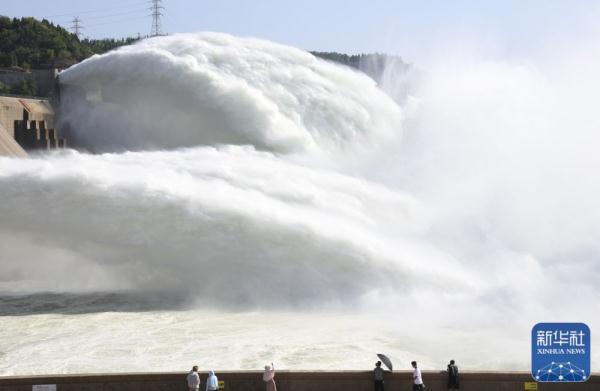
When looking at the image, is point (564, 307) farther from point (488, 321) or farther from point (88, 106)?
point (88, 106)

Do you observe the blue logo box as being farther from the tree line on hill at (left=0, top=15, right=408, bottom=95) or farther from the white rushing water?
the tree line on hill at (left=0, top=15, right=408, bottom=95)

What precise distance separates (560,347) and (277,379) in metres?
4.83

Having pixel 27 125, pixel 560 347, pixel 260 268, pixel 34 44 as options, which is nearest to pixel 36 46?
pixel 34 44

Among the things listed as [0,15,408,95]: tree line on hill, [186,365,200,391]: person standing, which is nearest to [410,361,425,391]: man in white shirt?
[186,365,200,391]: person standing

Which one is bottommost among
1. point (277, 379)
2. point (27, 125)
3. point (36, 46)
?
point (277, 379)

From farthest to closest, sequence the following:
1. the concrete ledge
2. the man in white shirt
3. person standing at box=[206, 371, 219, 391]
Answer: the concrete ledge, the man in white shirt, person standing at box=[206, 371, 219, 391]

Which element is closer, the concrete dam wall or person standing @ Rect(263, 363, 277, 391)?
person standing @ Rect(263, 363, 277, 391)

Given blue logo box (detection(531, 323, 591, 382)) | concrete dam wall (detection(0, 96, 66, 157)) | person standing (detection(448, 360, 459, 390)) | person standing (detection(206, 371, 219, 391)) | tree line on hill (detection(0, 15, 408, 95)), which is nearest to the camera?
blue logo box (detection(531, 323, 591, 382))

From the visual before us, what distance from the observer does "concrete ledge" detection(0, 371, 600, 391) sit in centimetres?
1255

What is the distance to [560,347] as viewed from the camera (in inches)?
380

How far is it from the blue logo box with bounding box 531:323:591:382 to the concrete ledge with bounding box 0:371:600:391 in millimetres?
2591

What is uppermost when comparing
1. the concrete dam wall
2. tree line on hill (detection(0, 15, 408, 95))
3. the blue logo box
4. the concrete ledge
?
tree line on hill (detection(0, 15, 408, 95))

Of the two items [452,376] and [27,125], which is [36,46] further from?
[452,376]

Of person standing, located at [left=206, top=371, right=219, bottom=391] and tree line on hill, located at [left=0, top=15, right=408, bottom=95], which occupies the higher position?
tree line on hill, located at [left=0, top=15, right=408, bottom=95]
